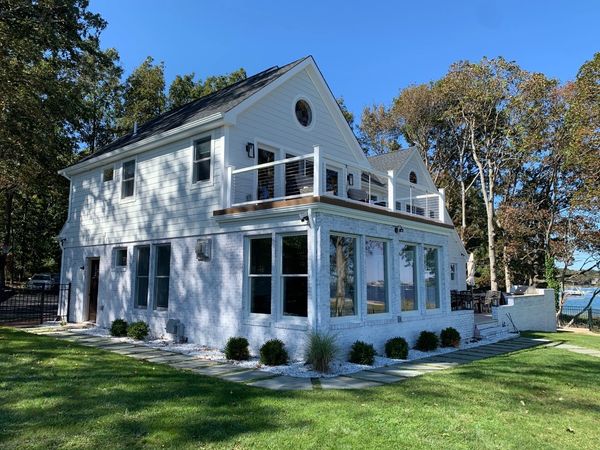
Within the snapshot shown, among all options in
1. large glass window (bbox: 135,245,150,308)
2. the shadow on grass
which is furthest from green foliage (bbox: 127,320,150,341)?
the shadow on grass

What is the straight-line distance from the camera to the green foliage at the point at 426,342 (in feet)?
36.2

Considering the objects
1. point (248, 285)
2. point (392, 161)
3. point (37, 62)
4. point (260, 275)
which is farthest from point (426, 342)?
point (37, 62)

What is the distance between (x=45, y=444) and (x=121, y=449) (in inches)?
31.1

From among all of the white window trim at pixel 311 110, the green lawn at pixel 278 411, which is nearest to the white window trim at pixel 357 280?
the green lawn at pixel 278 411

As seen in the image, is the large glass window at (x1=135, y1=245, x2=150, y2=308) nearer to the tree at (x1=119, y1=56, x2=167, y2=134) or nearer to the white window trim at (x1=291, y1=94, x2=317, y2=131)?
the white window trim at (x1=291, y1=94, x2=317, y2=131)

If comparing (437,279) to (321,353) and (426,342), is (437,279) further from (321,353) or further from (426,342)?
(321,353)

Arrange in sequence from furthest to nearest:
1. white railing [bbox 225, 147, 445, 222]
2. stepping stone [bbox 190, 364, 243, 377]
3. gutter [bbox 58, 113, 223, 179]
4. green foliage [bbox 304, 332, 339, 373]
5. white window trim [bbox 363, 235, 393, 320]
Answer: gutter [bbox 58, 113, 223, 179] → white window trim [bbox 363, 235, 393, 320] → white railing [bbox 225, 147, 445, 222] → green foliage [bbox 304, 332, 339, 373] → stepping stone [bbox 190, 364, 243, 377]

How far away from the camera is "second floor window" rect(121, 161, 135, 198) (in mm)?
14164

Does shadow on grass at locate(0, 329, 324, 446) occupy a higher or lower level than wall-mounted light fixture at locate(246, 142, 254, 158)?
lower

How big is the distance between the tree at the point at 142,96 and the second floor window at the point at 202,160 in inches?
764

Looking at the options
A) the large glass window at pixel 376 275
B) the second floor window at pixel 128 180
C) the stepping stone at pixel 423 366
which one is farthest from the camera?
the second floor window at pixel 128 180

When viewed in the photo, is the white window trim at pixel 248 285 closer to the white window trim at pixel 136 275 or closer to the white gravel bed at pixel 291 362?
the white gravel bed at pixel 291 362

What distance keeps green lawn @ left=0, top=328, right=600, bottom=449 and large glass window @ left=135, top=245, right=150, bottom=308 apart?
193 inches

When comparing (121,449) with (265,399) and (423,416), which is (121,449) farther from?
(423,416)
